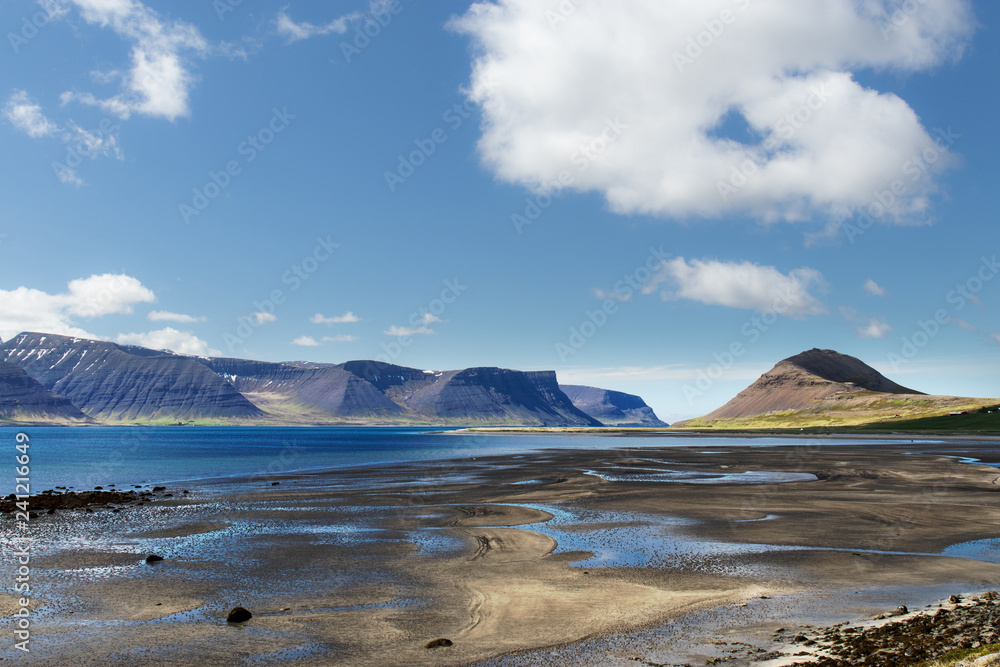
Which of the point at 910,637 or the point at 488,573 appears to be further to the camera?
the point at 488,573

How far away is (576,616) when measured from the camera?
54.2 feet

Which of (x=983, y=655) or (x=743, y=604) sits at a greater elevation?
(x=983, y=655)

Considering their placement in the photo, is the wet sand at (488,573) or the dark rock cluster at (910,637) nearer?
the dark rock cluster at (910,637)

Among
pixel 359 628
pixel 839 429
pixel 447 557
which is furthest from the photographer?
pixel 839 429

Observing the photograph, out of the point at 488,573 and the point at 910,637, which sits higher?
the point at 910,637

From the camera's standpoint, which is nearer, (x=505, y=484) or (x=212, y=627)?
(x=212, y=627)

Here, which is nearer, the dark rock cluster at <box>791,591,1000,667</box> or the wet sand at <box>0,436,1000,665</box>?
the dark rock cluster at <box>791,591,1000,667</box>

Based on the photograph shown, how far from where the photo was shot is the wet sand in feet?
47.5

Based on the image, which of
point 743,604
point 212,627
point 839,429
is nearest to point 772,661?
point 743,604

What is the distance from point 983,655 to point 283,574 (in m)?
19.5

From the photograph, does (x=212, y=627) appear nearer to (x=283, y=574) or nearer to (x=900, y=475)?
(x=283, y=574)

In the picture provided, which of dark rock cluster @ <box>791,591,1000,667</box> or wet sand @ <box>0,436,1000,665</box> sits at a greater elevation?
A: dark rock cluster @ <box>791,591,1000,667</box>

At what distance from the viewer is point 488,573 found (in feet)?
69.6

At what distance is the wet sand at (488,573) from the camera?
14492mm
